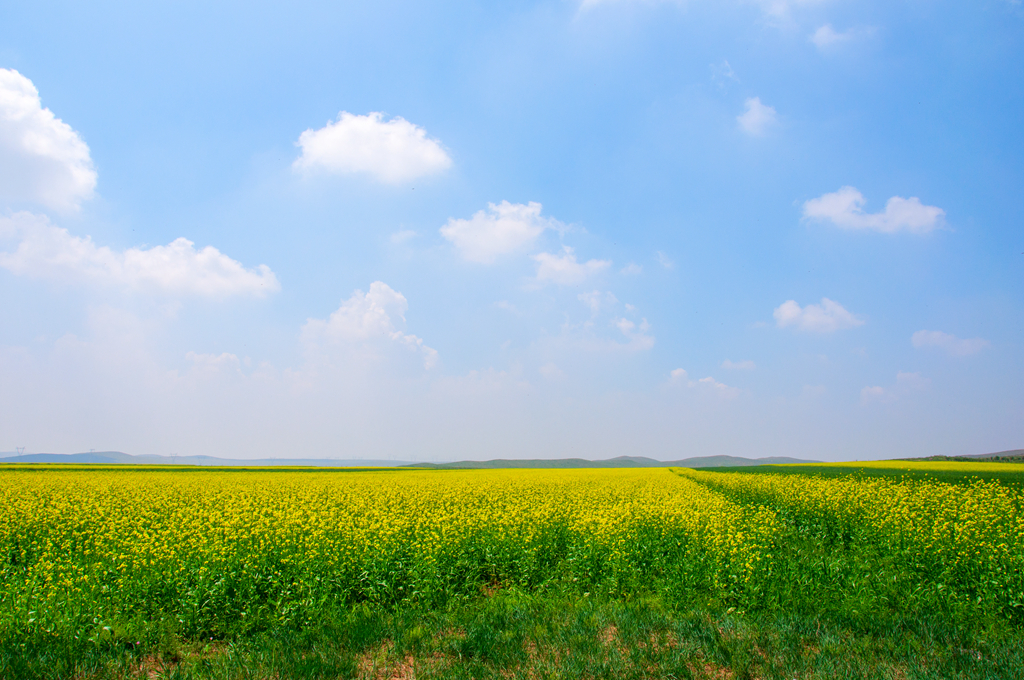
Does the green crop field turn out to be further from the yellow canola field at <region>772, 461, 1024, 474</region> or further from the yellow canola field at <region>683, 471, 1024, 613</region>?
the yellow canola field at <region>772, 461, 1024, 474</region>

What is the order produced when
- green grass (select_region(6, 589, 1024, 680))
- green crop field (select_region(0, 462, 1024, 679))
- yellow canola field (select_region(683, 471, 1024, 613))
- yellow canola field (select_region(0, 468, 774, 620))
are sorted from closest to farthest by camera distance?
1. green grass (select_region(6, 589, 1024, 680))
2. green crop field (select_region(0, 462, 1024, 679))
3. yellow canola field (select_region(0, 468, 774, 620))
4. yellow canola field (select_region(683, 471, 1024, 613))

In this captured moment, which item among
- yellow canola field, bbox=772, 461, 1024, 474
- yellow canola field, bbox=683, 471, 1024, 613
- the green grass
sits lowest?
yellow canola field, bbox=772, 461, 1024, 474

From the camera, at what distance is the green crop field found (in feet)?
16.6

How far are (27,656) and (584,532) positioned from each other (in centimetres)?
763

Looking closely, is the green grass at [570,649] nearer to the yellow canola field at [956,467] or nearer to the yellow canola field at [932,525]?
the yellow canola field at [932,525]

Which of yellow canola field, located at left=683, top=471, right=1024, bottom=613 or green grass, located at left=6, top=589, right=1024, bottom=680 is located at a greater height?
yellow canola field, located at left=683, top=471, right=1024, bottom=613

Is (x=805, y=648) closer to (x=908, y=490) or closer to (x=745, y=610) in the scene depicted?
(x=745, y=610)

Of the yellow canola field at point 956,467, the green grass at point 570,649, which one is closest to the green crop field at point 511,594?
the green grass at point 570,649

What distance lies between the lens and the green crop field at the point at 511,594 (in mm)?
5074

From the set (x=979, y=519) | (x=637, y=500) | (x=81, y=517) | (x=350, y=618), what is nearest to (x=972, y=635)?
(x=979, y=519)

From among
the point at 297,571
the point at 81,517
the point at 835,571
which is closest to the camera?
the point at 297,571

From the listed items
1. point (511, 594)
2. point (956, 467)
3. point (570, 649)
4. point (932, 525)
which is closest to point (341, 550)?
point (511, 594)

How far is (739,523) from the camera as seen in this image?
9.93 m

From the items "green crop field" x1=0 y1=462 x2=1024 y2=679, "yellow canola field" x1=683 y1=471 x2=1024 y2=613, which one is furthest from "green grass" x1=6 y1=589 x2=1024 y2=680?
"yellow canola field" x1=683 y1=471 x2=1024 y2=613
